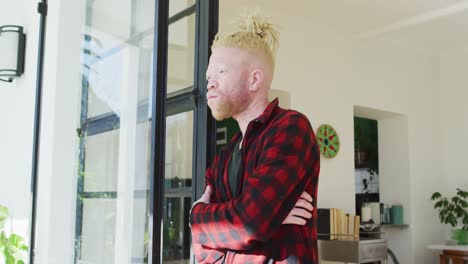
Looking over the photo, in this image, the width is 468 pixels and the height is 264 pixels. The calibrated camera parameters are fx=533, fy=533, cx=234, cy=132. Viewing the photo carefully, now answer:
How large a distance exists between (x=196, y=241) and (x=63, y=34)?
1.65 metres

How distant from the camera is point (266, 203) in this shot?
3.27ft

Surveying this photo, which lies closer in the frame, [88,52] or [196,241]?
[196,241]

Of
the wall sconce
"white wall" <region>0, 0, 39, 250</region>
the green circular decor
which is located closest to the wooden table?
the green circular decor

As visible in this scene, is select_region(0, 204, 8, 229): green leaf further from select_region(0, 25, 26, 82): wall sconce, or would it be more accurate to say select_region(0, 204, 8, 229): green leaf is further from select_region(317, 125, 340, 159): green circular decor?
select_region(317, 125, 340, 159): green circular decor

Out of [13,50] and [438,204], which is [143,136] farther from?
[438,204]

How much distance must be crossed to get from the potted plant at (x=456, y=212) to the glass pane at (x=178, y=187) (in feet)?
16.4

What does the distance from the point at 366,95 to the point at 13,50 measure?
3.78 meters

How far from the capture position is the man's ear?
3.78ft

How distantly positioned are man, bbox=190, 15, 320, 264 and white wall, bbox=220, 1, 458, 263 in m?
3.27

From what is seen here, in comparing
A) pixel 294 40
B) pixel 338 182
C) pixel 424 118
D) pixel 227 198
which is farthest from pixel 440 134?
pixel 227 198

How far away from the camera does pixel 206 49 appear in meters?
1.62

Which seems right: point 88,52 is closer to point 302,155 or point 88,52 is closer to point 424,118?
point 302,155

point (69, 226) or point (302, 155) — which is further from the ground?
point (302, 155)

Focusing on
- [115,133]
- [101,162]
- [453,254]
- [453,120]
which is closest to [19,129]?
[101,162]
